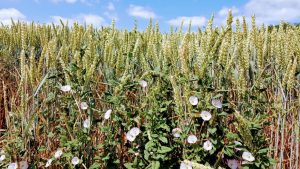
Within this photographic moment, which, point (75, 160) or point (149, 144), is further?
point (75, 160)

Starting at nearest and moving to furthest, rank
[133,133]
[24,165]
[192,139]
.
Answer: [192,139], [133,133], [24,165]

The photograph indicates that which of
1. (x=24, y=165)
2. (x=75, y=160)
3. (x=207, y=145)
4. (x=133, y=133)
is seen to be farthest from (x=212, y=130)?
(x=24, y=165)

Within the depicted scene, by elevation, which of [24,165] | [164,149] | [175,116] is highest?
[175,116]

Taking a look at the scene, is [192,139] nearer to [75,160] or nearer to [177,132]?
[177,132]

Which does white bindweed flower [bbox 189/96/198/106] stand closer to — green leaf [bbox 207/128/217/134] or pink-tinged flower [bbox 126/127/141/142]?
green leaf [bbox 207/128/217/134]

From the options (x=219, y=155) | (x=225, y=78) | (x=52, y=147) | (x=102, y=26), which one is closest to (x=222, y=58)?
(x=225, y=78)

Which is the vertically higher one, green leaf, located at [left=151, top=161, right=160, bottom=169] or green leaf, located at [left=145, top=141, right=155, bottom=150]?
green leaf, located at [left=145, top=141, right=155, bottom=150]

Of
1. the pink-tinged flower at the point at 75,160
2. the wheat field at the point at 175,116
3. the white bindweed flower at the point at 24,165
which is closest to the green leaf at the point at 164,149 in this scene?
the wheat field at the point at 175,116

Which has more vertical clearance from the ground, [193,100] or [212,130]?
[193,100]

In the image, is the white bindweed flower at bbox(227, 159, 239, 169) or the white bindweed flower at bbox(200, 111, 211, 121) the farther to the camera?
the white bindweed flower at bbox(227, 159, 239, 169)

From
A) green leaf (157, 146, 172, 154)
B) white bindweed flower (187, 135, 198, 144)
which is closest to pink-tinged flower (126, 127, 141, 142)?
green leaf (157, 146, 172, 154)

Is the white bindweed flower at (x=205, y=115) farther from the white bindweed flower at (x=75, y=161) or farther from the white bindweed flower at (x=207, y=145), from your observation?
the white bindweed flower at (x=75, y=161)

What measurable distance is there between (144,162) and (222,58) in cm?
60

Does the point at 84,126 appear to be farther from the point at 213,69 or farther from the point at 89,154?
the point at 213,69
